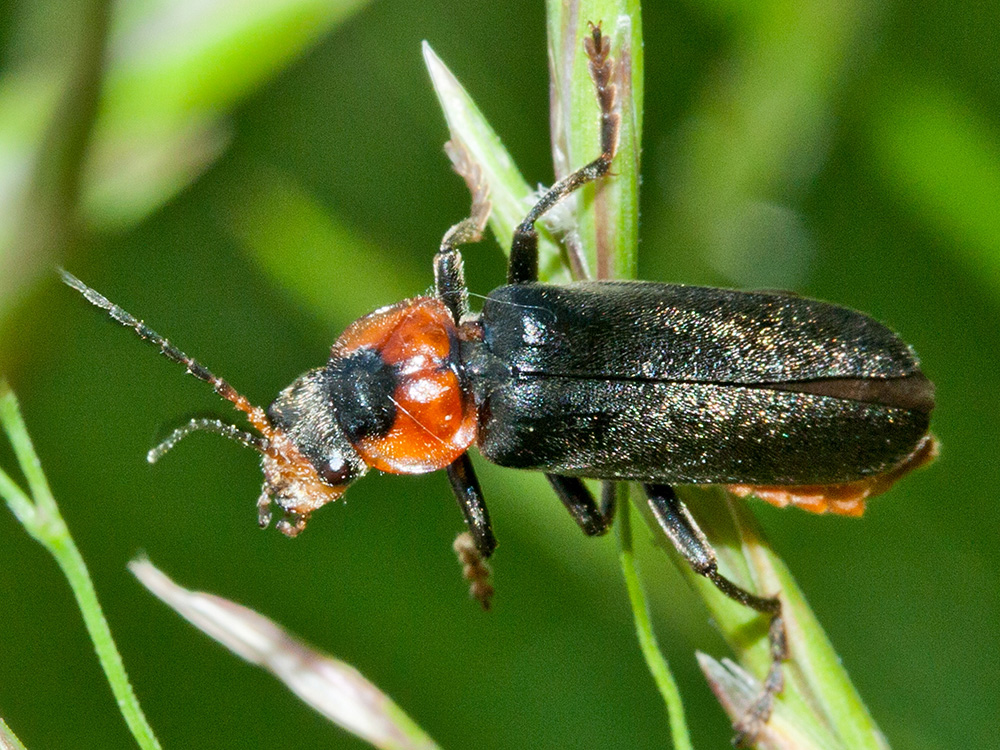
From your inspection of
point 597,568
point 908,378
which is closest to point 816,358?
point 908,378

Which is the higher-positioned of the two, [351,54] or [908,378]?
[351,54]

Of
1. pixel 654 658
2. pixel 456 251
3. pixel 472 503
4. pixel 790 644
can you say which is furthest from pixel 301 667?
pixel 456 251

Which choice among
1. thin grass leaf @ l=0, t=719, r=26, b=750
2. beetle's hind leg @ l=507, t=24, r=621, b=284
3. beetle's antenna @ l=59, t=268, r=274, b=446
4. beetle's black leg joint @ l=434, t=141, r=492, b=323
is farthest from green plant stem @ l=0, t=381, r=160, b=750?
beetle's black leg joint @ l=434, t=141, r=492, b=323

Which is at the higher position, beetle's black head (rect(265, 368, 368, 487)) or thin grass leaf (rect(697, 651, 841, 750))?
beetle's black head (rect(265, 368, 368, 487))

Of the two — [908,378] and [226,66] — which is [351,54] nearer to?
[226,66]

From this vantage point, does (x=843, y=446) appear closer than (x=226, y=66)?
No

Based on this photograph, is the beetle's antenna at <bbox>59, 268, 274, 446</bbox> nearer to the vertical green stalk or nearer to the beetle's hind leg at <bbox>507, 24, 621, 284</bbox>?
the beetle's hind leg at <bbox>507, 24, 621, 284</bbox>

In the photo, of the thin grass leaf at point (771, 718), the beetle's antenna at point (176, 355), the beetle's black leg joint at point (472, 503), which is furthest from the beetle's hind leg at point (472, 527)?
the thin grass leaf at point (771, 718)

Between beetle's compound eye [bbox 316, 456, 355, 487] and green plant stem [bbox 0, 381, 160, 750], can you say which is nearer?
green plant stem [bbox 0, 381, 160, 750]
